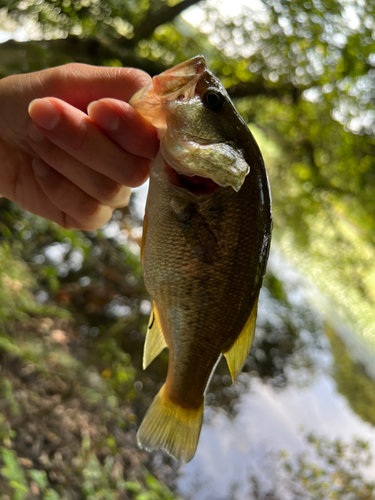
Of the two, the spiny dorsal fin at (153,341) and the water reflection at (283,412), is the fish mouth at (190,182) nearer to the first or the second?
the spiny dorsal fin at (153,341)

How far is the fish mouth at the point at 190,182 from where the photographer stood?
0.79 m

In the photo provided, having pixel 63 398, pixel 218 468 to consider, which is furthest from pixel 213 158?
pixel 218 468

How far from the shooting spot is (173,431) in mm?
909

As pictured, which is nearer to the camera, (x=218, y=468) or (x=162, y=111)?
(x=162, y=111)

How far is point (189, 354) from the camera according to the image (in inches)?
34.1

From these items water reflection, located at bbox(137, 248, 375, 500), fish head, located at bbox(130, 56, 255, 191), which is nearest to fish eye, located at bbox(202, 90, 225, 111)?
fish head, located at bbox(130, 56, 255, 191)

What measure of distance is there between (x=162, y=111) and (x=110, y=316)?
10.5 ft

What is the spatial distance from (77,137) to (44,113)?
9 centimetres

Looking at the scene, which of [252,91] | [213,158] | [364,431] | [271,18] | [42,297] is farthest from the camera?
[364,431]

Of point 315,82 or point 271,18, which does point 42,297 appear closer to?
point 271,18

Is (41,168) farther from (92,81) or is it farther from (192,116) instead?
(192,116)

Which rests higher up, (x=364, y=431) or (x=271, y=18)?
(x=271, y=18)

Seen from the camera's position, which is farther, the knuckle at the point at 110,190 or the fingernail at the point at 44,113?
the knuckle at the point at 110,190

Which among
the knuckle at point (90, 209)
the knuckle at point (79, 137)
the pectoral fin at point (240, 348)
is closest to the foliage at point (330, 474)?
the pectoral fin at point (240, 348)
